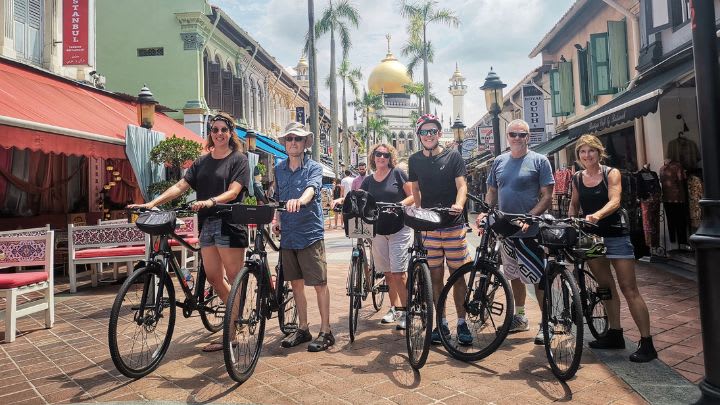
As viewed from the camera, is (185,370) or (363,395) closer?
(363,395)

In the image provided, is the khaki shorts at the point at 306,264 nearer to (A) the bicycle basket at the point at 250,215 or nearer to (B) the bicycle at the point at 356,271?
(B) the bicycle at the point at 356,271

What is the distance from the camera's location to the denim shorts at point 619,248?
383 cm

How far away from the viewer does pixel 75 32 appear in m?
10.5

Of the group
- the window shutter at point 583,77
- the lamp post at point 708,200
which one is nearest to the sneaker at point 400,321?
the lamp post at point 708,200

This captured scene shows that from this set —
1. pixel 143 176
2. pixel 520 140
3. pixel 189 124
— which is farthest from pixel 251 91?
pixel 520 140

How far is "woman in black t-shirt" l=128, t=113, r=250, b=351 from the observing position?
4016 mm

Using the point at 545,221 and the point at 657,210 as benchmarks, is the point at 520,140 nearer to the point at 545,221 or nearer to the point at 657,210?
the point at 545,221

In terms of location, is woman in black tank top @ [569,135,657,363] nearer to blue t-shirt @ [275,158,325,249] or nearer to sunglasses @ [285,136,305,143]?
blue t-shirt @ [275,158,325,249]

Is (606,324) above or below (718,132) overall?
below

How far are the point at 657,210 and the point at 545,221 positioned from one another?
19.8 ft

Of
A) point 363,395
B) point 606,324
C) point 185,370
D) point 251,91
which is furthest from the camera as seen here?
point 251,91

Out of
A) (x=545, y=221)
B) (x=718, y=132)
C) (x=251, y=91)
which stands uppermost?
(x=251, y=91)

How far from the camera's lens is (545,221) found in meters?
3.69

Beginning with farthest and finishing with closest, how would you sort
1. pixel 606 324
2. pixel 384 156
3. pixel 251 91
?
pixel 251 91 < pixel 384 156 < pixel 606 324
